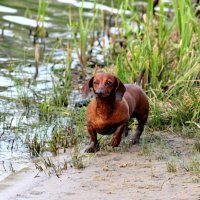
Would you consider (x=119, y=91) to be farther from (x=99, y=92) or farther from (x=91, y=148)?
(x=91, y=148)

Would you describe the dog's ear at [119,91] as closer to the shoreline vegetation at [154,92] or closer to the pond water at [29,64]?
the shoreline vegetation at [154,92]

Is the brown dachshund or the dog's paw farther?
the dog's paw

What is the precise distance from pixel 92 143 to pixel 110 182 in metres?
0.95

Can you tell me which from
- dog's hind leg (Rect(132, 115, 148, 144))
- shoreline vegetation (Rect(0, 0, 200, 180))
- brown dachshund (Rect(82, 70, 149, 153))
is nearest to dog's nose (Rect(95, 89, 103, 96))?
brown dachshund (Rect(82, 70, 149, 153))

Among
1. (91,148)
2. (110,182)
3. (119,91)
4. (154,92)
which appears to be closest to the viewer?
(110,182)

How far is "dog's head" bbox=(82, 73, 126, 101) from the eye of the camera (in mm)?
5867

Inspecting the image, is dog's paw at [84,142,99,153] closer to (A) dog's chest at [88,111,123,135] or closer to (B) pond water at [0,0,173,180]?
(A) dog's chest at [88,111,123,135]

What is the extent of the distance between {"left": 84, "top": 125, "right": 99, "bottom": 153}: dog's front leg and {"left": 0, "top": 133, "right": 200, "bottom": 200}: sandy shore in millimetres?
158

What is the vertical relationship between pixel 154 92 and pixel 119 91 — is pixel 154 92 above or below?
below

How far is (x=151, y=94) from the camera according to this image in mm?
7652

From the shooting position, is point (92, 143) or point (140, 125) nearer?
point (92, 143)

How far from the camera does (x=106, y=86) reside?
5.90m

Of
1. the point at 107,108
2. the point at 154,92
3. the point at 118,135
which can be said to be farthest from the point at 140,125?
the point at 154,92

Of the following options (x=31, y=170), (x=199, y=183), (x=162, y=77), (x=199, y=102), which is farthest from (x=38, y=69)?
(x=199, y=183)
